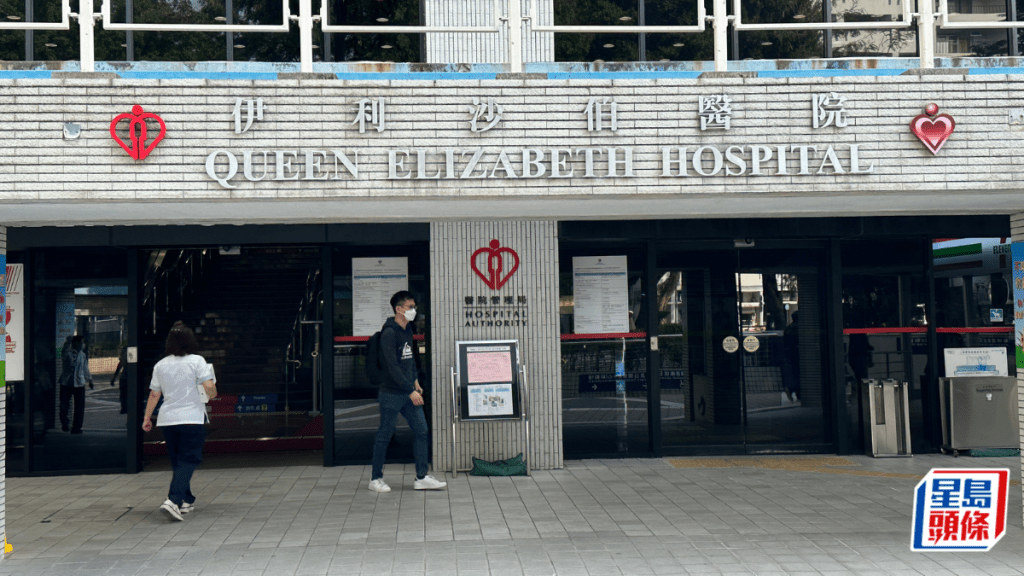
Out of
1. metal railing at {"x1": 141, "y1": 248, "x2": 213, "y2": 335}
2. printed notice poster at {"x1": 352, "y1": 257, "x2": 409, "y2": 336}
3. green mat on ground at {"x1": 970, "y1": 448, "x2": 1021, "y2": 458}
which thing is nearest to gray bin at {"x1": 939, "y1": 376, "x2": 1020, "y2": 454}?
green mat on ground at {"x1": 970, "y1": 448, "x2": 1021, "y2": 458}

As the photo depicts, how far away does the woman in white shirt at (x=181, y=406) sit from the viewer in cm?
686

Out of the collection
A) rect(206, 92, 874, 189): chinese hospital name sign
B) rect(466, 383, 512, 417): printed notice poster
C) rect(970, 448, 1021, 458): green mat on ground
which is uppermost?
rect(206, 92, 874, 189): chinese hospital name sign

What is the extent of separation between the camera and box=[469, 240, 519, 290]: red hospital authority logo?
8.75m

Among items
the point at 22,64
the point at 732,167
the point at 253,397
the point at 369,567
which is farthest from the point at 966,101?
the point at 253,397

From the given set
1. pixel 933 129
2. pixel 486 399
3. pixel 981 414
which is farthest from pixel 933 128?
pixel 981 414

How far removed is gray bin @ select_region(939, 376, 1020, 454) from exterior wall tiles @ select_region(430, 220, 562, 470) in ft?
13.9

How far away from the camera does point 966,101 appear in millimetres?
5719

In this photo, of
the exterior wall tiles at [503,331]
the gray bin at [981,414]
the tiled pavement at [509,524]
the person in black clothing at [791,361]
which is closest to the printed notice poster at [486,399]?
the exterior wall tiles at [503,331]

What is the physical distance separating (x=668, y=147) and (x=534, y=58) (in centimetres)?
322

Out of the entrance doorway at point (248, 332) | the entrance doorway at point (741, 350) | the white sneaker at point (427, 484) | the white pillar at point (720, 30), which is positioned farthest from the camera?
the entrance doorway at point (248, 332)

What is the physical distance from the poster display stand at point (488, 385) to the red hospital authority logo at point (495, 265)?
2.11 feet

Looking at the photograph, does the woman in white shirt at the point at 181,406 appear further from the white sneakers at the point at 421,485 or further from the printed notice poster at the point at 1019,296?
the printed notice poster at the point at 1019,296

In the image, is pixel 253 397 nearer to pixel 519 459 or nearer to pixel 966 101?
pixel 519 459

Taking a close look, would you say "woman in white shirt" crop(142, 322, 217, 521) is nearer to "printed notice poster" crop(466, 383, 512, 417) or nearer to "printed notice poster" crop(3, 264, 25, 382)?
"printed notice poster" crop(466, 383, 512, 417)
